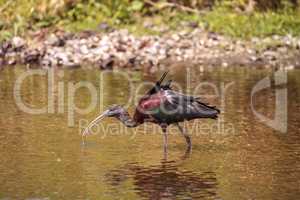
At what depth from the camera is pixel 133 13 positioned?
79.7ft

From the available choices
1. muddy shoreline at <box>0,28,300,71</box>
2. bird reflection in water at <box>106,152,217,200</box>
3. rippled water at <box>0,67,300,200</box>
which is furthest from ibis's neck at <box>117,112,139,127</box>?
muddy shoreline at <box>0,28,300,71</box>

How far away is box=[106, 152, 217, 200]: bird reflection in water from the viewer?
10.6m

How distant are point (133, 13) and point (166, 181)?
43.9 feet

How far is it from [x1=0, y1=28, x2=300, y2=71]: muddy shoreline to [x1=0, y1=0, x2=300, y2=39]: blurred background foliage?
2.08 ft

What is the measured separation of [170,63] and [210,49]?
3.77 ft

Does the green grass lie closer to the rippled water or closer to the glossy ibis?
the rippled water

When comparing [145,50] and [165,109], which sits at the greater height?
[145,50]

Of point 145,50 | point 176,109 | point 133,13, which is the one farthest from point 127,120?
point 133,13

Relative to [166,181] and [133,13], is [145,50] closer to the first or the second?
[133,13]

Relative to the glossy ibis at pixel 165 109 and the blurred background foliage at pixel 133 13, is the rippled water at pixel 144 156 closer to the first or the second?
the glossy ibis at pixel 165 109

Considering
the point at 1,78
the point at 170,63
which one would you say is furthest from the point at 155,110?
the point at 170,63

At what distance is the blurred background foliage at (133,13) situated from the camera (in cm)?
2358

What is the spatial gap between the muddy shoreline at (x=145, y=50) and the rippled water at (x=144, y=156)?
13.4 ft

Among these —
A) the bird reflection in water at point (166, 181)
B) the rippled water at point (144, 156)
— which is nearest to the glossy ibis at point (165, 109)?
the rippled water at point (144, 156)
